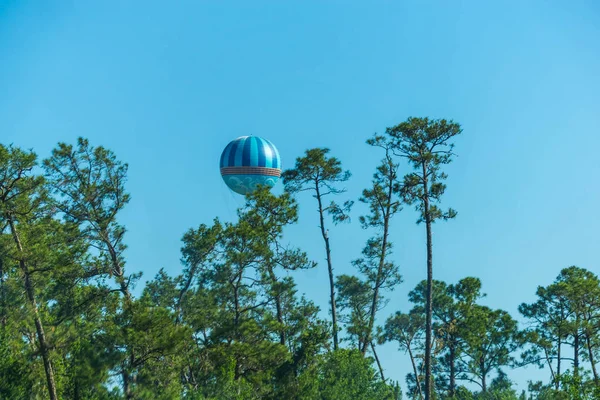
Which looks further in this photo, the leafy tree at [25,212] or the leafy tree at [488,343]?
the leafy tree at [488,343]

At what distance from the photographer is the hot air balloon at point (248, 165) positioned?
203 ft

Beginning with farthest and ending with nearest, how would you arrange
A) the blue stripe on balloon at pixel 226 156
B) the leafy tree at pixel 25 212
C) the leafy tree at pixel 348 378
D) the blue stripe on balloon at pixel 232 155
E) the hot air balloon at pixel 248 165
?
the blue stripe on balloon at pixel 226 156 → the blue stripe on balloon at pixel 232 155 → the hot air balloon at pixel 248 165 → the leafy tree at pixel 348 378 → the leafy tree at pixel 25 212

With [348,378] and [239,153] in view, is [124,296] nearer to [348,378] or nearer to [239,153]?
[348,378]

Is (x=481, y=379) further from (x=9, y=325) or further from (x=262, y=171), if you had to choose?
(x=9, y=325)

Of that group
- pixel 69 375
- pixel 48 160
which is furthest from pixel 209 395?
pixel 48 160

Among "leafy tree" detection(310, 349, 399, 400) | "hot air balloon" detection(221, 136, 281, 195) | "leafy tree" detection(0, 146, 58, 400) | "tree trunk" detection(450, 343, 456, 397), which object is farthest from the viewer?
"hot air balloon" detection(221, 136, 281, 195)

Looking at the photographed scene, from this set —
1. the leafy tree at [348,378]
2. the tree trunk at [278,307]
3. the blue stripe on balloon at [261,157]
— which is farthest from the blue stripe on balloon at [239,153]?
the leafy tree at [348,378]

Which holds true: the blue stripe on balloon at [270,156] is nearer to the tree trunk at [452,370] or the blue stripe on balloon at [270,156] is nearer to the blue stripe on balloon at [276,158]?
the blue stripe on balloon at [276,158]

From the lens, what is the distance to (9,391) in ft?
109

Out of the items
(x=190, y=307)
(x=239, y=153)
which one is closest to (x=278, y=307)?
(x=190, y=307)

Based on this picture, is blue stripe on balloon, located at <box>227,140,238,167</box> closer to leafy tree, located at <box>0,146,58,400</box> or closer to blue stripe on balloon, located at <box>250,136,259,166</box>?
blue stripe on balloon, located at <box>250,136,259,166</box>

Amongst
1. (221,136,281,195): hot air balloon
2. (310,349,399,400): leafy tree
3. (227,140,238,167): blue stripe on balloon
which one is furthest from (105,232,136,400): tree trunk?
(227,140,238,167): blue stripe on balloon

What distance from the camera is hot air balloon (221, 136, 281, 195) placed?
61938 millimetres

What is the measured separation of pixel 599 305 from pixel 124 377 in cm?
2920
